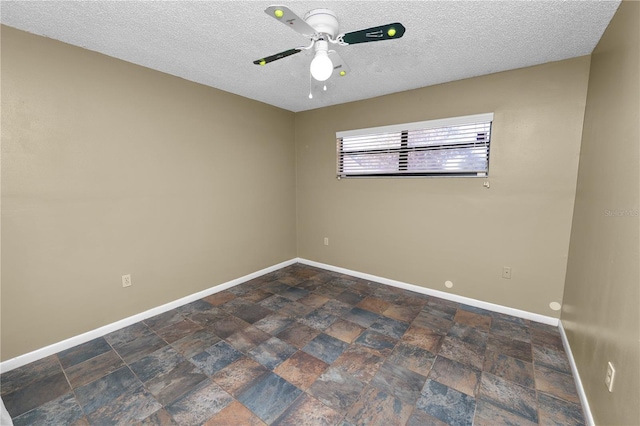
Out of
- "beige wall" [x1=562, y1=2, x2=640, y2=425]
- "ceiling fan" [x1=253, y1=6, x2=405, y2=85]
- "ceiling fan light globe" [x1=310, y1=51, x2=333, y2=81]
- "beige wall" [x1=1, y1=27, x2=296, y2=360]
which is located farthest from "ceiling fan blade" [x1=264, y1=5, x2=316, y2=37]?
"beige wall" [x1=1, y1=27, x2=296, y2=360]

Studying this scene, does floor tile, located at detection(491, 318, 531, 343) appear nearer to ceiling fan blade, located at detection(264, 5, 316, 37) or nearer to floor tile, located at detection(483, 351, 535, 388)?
floor tile, located at detection(483, 351, 535, 388)

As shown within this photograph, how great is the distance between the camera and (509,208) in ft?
8.98

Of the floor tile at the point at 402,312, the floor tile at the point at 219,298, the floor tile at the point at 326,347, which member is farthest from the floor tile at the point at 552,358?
the floor tile at the point at 219,298

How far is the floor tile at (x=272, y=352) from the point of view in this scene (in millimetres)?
2109

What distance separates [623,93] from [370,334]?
2.41m

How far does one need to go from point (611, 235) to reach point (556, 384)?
1127 mm

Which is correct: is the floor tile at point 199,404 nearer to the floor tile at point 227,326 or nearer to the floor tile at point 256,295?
the floor tile at point 227,326

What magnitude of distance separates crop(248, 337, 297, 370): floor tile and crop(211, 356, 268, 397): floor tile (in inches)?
2.1

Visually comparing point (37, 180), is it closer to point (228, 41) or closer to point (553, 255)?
point (228, 41)

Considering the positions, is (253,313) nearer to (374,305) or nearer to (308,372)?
(308,372)

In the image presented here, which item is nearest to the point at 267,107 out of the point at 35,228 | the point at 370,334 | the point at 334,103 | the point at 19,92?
the point at 334,103

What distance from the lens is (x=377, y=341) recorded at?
2385 millimetres

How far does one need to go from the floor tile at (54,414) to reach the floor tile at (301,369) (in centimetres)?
123

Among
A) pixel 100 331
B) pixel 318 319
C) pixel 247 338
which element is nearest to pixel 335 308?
pixel 318 319
